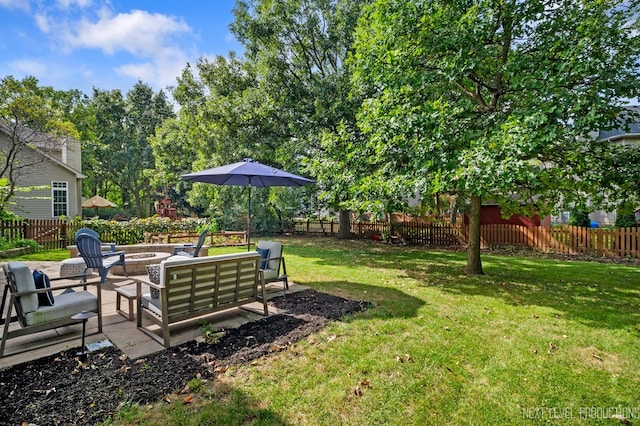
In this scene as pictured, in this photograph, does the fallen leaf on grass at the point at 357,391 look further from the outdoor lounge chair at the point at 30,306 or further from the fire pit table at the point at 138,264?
the fire pit table at the point at 138,264

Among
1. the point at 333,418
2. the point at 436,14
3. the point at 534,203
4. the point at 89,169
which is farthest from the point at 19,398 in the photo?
the point at 89,169

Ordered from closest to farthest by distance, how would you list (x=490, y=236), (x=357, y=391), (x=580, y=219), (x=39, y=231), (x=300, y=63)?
(x=357, y=391) < (x=39, y=231) < (x=490, y=236) < (x=580, y=219) < (x=300, y=63)

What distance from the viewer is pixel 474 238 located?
8.16 meters

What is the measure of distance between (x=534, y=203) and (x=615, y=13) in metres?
4.35

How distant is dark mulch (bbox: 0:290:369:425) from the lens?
2598mm

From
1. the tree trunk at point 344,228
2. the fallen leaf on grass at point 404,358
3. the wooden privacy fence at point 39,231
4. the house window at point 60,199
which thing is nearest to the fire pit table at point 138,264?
the fallen leaf on grass at point 404,358

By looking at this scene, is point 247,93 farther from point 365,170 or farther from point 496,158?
point 496,158

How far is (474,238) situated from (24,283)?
8.67 m

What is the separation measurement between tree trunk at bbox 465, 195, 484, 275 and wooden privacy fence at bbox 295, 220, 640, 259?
618cm

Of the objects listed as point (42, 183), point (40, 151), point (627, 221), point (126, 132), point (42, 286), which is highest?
point (126, 132)

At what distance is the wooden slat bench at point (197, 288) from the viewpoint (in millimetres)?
3814

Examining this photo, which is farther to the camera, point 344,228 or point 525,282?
point 344,228

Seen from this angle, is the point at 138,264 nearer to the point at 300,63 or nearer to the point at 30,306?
the point at 30,306

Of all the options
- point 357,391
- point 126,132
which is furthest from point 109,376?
point 126,132
